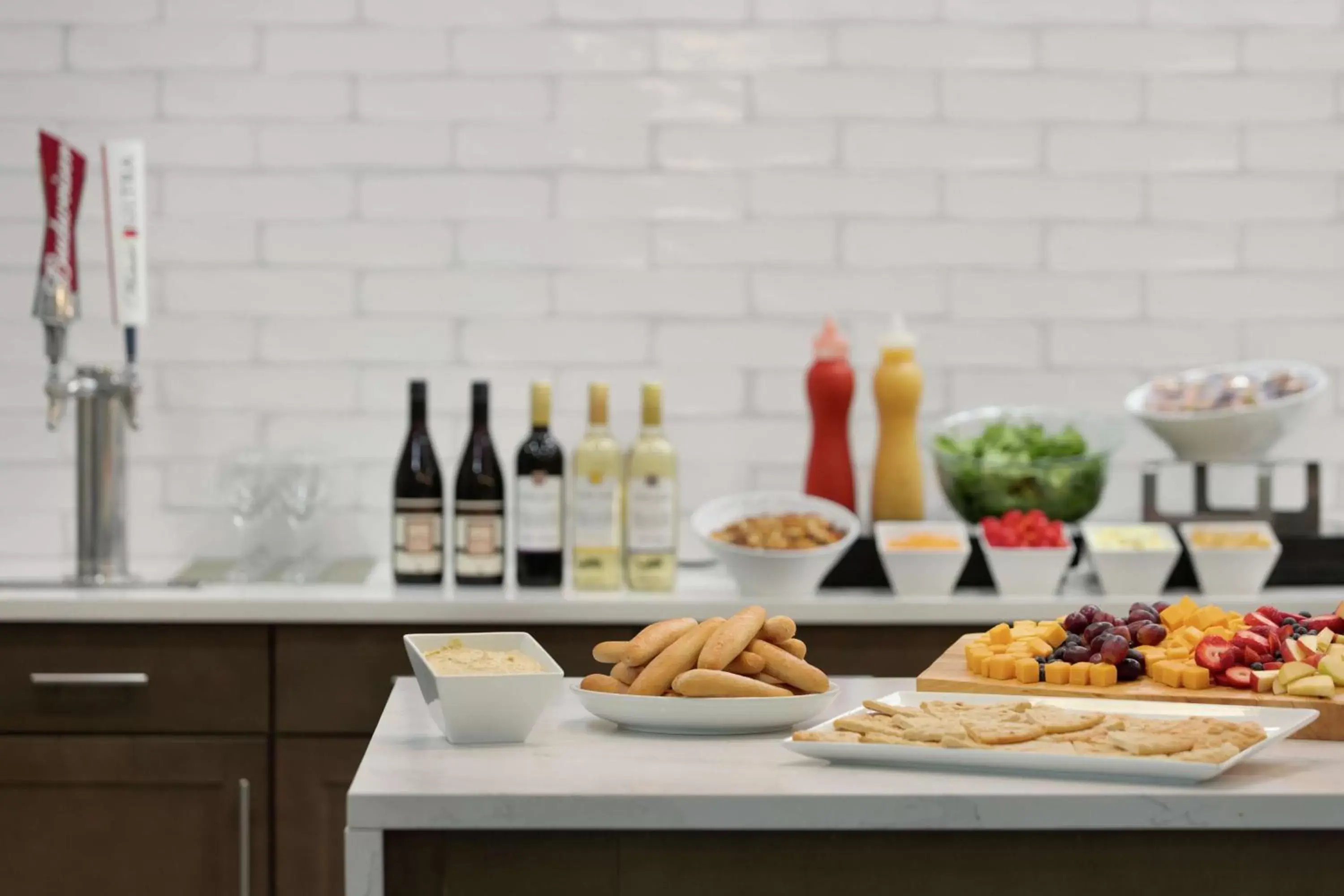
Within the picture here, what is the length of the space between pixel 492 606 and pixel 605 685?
120 centimetres

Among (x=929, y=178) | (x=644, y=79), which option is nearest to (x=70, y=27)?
(x=644, y=79)

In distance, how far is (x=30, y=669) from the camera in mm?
2920

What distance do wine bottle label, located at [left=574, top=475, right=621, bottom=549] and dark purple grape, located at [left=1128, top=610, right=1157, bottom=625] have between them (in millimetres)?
1304

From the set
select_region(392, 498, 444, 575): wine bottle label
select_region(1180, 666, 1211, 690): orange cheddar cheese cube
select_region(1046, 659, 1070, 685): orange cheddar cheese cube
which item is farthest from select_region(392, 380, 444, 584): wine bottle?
select_region(1180, 666, 1211, 690): orange cheddar cheese cube

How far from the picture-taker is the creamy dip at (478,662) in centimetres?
167

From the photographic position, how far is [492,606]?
2.92 metres

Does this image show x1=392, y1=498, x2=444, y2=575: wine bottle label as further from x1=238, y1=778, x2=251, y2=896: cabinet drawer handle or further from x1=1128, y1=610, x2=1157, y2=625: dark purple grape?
x1=1128, y1=610, x2=1157, y2=625: dark purple grape

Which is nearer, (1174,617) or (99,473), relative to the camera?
(1174,617)

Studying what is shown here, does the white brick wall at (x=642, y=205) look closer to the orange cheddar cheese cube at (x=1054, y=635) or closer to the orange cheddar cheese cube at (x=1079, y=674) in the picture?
the orange cheddar cheese cube at (x=1054, y=635)

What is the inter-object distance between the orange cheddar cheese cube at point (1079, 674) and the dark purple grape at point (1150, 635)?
12 cm

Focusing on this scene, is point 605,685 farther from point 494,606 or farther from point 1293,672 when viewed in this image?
point 494,606

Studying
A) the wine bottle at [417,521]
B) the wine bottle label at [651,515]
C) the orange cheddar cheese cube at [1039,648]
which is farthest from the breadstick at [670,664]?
the wine bottle at [417,521]

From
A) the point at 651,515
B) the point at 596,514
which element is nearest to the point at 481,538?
the point at 596,514

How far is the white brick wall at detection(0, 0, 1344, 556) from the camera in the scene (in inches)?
141
